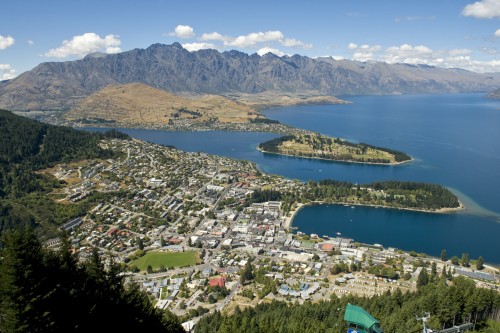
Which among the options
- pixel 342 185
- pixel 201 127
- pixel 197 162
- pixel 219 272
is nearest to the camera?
pixel 219 272

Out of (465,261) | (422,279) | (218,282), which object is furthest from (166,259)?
(465,261)

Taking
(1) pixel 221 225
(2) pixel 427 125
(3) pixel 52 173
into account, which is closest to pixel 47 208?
(3) pixel 52 173

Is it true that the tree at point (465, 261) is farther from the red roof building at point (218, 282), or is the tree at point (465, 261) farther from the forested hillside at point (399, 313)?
the red roof building at point (218, 282)

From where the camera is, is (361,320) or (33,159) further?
(33,159)

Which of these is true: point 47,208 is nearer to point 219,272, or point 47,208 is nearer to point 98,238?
point 98,238

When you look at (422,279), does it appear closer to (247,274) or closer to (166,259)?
(247,274)

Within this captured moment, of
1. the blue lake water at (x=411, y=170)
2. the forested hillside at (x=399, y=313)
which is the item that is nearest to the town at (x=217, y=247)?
the forested hillside at (x=399, y=313)
